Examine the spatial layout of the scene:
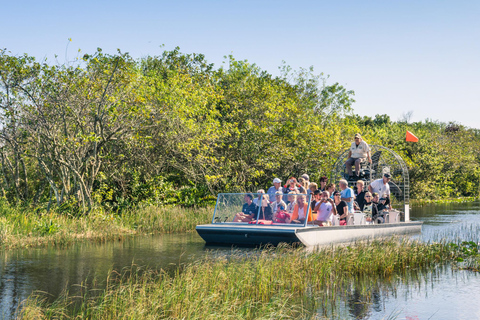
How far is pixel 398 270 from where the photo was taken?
12.8m

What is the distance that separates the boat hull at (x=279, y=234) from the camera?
573 inches

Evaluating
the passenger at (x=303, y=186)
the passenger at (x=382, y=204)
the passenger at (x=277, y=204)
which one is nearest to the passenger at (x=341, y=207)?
the passenger at (x=303, y=186)

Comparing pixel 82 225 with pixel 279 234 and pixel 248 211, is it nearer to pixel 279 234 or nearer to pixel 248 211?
pixel 248 211

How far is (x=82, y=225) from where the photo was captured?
1853 centimetres

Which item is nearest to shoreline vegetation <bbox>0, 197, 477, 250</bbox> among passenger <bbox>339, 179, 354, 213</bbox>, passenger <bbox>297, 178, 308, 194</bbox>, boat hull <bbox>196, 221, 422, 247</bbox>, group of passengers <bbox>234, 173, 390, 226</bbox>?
boat hull <bbox>196, 221, 422, 247</bbox>

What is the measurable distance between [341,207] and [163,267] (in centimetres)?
639

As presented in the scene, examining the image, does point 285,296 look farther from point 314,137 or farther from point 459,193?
point 459,193

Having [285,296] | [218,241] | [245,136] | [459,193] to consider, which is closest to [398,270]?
[285,296]

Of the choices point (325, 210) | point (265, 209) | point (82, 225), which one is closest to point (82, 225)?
point (82, 225)

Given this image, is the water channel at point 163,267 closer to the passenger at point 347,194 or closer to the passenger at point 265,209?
the passenger at point 265,209

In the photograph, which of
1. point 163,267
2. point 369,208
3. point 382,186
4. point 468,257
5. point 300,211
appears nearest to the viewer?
point 163,267

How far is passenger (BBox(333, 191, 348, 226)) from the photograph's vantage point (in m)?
16.6

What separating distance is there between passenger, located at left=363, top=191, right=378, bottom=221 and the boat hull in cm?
116

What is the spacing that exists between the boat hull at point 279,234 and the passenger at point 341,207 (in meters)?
0.36
